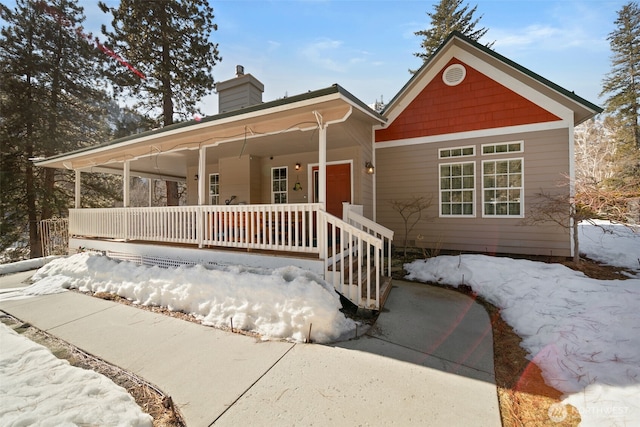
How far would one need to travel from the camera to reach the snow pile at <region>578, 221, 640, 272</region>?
5781 millimetres

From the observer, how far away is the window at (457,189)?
6.69 metres

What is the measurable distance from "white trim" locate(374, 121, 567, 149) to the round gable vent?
1.43 metres

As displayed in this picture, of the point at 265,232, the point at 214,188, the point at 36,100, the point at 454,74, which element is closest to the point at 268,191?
the point at 214,188

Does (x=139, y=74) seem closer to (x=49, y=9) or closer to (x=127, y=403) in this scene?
(x=49, y=9)

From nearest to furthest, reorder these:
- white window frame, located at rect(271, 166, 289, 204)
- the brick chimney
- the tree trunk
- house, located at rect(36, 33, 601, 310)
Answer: house, located at rect(36, 33, 601, 310) → white window frame, located at rect(271, 166, 289, 204) → the brick chimney → the tree trunk

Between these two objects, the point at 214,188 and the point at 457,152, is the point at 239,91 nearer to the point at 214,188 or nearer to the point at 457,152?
the point at 214,188

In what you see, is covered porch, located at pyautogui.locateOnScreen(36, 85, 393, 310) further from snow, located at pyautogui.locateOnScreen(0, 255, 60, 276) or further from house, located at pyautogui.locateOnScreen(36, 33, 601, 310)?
snow, located at pyautogui.locateOnScreen(0, 255, 60, 276)

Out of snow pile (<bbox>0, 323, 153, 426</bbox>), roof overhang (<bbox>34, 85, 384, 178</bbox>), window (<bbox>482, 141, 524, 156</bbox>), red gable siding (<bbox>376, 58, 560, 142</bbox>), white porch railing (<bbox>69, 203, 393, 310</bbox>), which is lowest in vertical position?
snow pile (<bbox>0, 323, 153, 426</bbox>)

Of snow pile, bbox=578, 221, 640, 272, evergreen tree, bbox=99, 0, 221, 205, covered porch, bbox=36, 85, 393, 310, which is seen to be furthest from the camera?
evergreen tree, bbox=99, 0, 221, 205

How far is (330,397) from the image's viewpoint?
2215 millimetres

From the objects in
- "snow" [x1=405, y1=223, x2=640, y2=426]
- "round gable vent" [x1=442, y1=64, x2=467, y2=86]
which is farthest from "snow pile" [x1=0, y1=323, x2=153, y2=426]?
"round gable vent" [x1=442, y1=64, x2=467, y2=86]

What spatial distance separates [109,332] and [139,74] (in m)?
11.9

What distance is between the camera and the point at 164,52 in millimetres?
11148

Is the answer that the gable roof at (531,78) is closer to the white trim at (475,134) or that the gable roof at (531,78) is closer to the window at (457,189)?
the white trim at (475,134)
